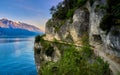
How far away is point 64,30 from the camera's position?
53.2 meters

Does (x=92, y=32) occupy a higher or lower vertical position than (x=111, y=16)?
lower

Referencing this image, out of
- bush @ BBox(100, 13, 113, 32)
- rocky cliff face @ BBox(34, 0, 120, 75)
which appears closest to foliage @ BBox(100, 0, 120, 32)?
bush @ BBox(100, 13, 113, 32)

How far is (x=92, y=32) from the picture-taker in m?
38.1

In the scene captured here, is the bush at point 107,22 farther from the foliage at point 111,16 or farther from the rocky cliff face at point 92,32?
the rocky cliff face at point 92,32

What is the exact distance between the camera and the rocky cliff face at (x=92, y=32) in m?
27.7

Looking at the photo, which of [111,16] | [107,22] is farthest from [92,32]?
[111,16]

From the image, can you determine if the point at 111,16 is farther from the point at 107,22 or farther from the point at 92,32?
the point at 92,32

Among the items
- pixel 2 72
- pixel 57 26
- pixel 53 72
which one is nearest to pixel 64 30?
pixel 57 26

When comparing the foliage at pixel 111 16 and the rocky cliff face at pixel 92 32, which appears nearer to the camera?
the foliage at pixel 111 16

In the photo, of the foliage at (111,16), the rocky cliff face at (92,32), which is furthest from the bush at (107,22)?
the rocky cliff face at (92,32)

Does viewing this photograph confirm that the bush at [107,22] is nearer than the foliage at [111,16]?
No

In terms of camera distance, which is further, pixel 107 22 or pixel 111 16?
pixel 107 22

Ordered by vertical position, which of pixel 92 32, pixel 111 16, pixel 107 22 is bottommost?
pixel 92 32

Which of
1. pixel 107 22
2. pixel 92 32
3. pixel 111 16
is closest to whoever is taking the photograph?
pixel 111 16
